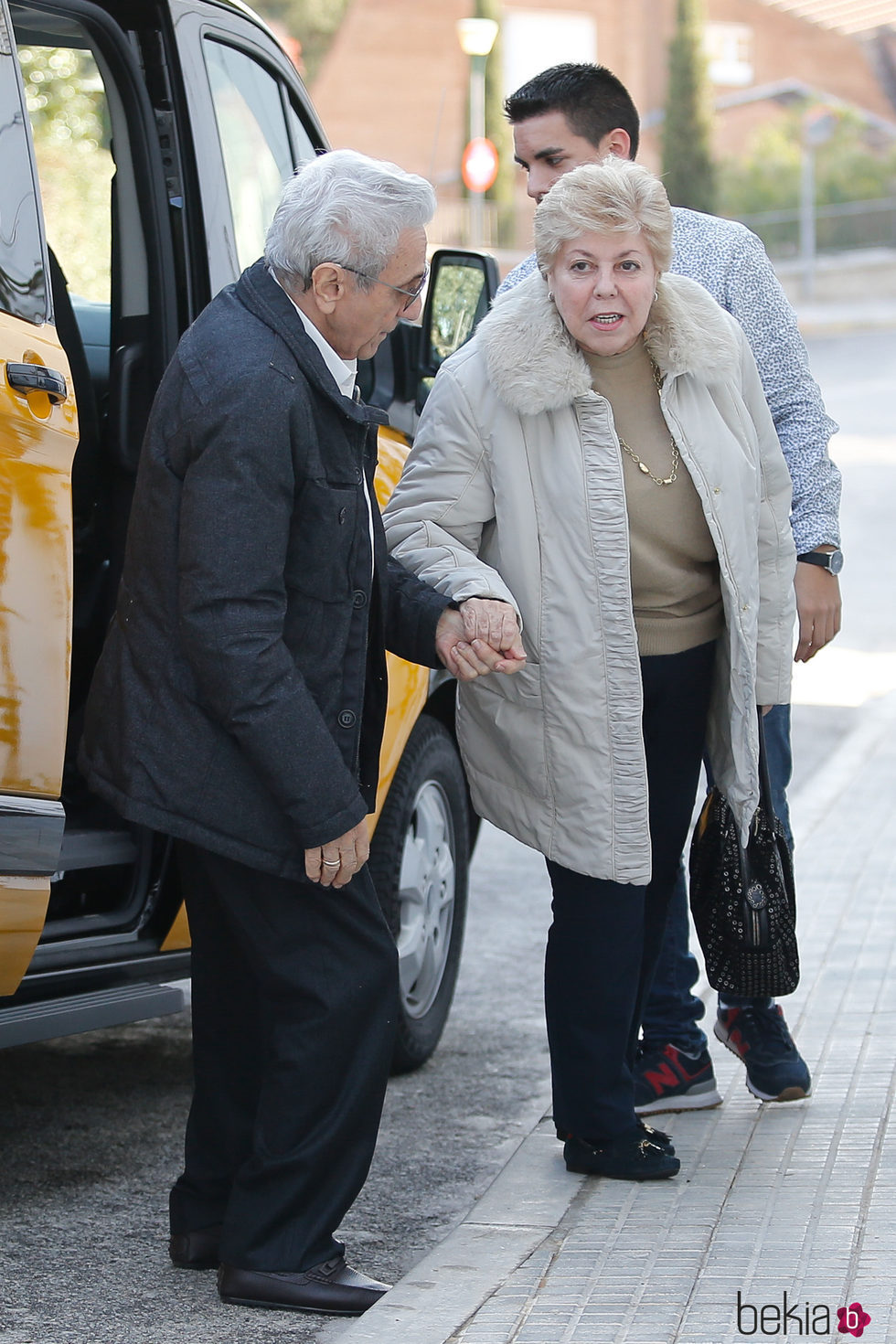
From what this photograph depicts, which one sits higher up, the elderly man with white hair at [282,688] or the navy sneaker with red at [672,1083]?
the elderly man with white hair at [282,688]

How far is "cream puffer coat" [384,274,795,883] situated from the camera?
3307mm

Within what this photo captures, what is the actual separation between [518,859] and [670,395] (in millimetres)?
3725

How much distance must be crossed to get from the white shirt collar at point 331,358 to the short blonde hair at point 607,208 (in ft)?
1.89

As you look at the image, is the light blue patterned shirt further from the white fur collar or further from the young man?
the white fur collar

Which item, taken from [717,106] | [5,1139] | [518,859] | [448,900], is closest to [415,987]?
[448,900]

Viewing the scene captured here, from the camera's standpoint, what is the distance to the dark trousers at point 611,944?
3.49 meters

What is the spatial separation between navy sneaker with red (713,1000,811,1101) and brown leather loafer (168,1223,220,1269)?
4.33 feet

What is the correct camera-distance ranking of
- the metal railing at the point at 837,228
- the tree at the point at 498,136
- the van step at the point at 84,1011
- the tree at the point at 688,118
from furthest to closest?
the metal railing at the point at 837,228, the tree at the point at 688,118, the tree at the point at 498,136, the van step at the point at 84,1011

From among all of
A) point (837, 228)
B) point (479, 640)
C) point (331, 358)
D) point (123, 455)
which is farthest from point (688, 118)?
point (331, 358)

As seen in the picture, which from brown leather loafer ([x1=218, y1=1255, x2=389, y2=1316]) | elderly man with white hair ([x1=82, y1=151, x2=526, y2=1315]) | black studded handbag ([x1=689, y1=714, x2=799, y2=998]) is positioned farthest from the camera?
black studded handbag ([x1=689, y1=714, x2=799, y2=998])

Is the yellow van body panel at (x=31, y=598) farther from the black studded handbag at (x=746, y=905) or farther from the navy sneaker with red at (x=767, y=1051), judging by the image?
the navy sneaker with red at (x=767, y=1051)

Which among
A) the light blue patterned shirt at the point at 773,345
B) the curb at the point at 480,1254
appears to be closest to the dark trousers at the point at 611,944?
the curb at the point at 480,1254

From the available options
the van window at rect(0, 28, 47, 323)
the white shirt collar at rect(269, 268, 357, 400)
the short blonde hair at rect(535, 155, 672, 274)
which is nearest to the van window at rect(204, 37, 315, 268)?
the van window at rect(0, 28, 47, 323)

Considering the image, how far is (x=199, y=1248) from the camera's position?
10.4 ft
